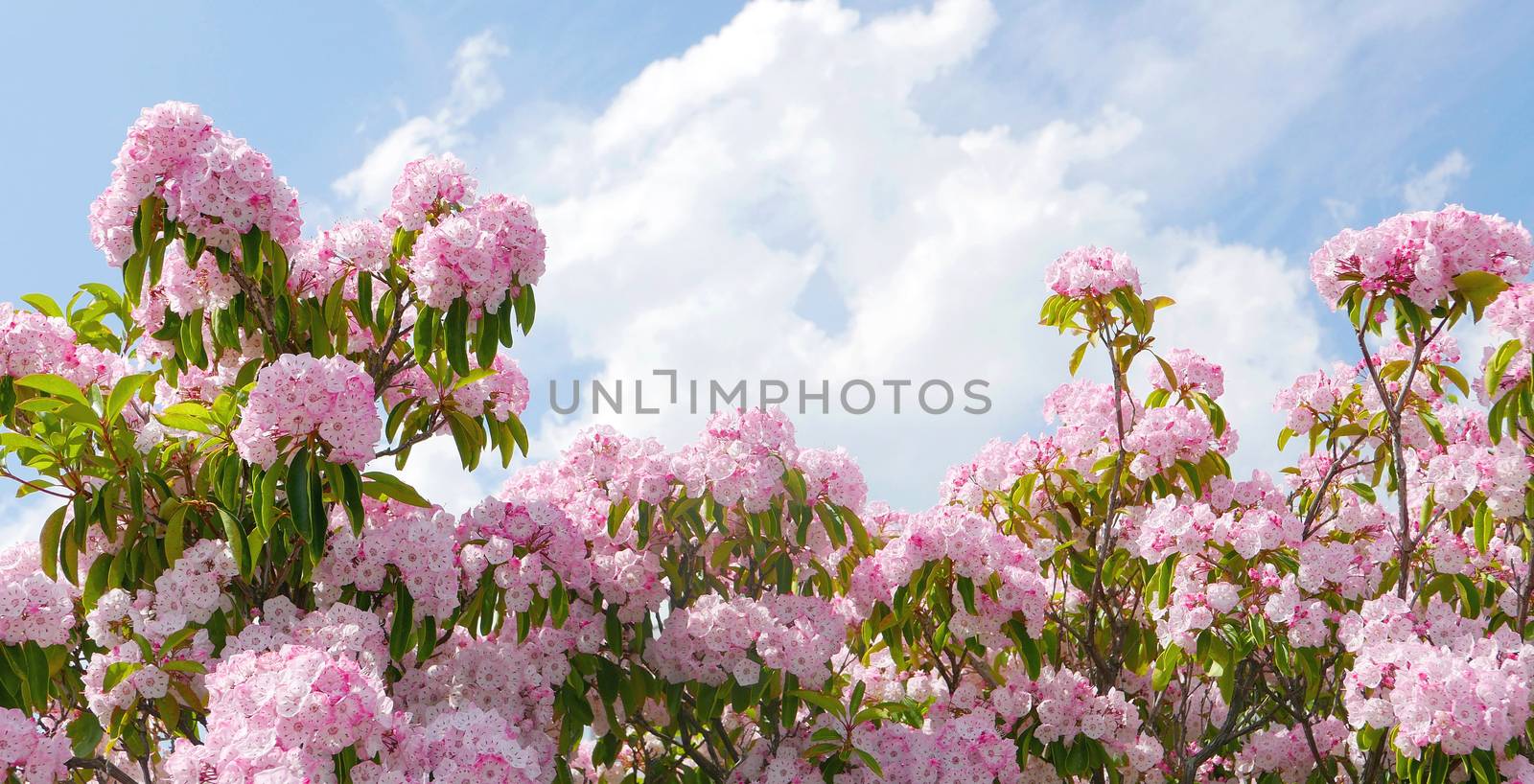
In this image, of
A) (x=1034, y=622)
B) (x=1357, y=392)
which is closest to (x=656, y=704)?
(x=1034, y=622)

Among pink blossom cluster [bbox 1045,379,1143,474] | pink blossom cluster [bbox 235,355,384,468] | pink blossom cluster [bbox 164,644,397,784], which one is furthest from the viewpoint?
pink blossom cluster [bbox 1045,379,1143,474]

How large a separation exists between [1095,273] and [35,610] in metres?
3.89

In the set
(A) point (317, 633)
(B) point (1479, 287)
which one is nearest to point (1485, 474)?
(B) point (1479, 287)

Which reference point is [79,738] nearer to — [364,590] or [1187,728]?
[364,590]

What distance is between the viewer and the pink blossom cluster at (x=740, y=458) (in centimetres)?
457

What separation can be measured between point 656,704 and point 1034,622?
1.50 metres

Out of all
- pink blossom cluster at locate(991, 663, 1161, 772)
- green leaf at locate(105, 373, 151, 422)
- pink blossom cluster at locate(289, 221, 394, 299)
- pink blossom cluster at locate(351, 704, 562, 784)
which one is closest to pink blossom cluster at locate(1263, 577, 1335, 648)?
pink blossom cluster at locate(991, 663, 1161, 772)

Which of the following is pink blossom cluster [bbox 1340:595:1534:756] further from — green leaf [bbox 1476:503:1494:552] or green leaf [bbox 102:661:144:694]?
green leaf [bbox 102:661:144:694]

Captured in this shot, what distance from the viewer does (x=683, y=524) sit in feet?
15.8

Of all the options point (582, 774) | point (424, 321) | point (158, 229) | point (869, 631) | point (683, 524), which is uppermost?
point (158, 229)

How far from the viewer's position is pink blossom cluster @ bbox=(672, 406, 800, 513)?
4.57 m

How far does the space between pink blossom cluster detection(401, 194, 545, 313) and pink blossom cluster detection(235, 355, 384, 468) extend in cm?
52

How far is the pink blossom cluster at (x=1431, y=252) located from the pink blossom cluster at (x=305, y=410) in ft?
11.1

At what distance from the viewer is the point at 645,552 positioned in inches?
184
